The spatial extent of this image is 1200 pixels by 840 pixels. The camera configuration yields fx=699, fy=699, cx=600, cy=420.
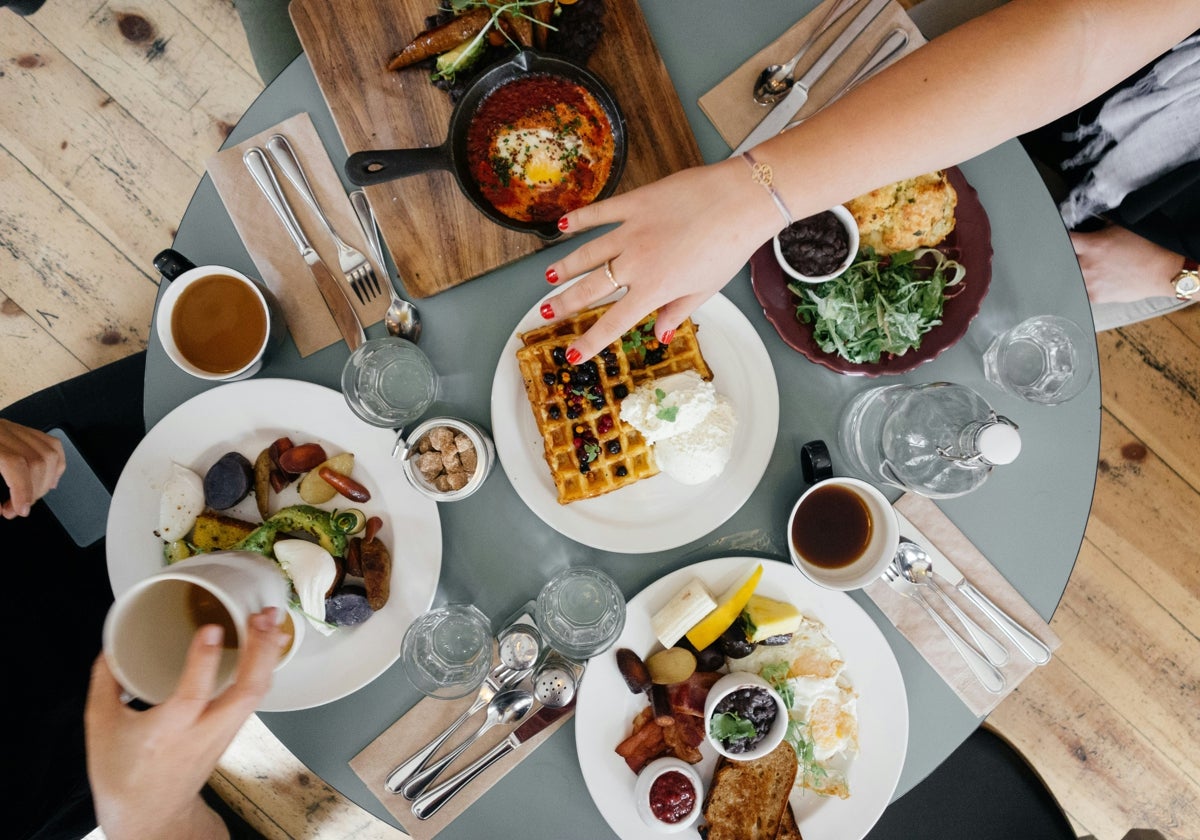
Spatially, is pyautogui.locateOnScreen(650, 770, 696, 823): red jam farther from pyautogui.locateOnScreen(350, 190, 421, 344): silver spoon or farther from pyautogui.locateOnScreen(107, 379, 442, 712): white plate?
pyautogui.locateOnScreen(350, 190, 421, 344): silver spoon

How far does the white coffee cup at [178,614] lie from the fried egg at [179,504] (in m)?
0.26

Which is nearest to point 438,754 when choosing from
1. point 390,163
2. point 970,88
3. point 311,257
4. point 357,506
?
point 357,506

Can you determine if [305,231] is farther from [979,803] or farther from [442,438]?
[979,803]

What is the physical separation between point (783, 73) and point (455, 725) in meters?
1.89

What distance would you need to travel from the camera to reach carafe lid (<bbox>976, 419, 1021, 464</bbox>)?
1535mm

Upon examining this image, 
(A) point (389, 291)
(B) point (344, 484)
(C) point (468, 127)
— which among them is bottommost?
(B) point (344, 484)

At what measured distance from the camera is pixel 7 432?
182 centimetres

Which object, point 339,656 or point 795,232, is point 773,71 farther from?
point 339,656

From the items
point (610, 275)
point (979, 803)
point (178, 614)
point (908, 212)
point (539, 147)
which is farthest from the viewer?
point (979, 803)

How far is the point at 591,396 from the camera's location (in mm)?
1813

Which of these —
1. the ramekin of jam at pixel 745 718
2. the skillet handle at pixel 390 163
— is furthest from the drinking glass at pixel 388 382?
the ramekin of jam at pixel 745 718

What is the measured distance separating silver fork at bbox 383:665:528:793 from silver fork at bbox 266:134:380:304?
1041mm

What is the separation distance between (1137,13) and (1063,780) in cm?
296

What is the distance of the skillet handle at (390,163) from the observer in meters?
1.59
